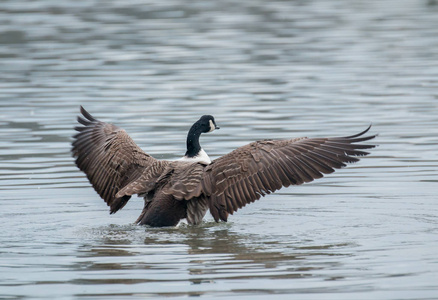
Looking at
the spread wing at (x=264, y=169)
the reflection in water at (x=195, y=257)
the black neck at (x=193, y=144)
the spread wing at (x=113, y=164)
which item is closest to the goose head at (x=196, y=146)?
the black neck at (x=193, y=144)

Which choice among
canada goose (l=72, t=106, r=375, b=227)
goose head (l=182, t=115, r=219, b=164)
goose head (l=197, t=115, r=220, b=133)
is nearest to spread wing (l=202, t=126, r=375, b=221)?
canada goose (l=72, t=106, r=375, b=227)

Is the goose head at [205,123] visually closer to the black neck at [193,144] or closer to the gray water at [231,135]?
the black neck at [193,144]

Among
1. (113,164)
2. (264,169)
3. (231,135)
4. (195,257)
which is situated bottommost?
(231,135)

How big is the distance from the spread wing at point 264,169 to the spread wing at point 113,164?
974mm

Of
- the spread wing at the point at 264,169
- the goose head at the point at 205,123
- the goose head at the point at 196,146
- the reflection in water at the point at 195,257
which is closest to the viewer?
the reflection in water at the point at 195,257

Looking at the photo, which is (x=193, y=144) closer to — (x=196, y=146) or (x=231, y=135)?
(x=196, y=146)

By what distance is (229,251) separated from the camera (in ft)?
32.2

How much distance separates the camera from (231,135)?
1647cm

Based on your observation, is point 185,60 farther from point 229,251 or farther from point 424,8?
point 229,251

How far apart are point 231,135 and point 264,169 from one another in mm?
5666

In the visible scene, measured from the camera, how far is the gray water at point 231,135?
8820 millimetres

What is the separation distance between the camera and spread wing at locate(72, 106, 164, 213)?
38.5 feet

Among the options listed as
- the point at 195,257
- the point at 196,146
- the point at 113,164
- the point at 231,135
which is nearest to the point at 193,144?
the point at 196,146

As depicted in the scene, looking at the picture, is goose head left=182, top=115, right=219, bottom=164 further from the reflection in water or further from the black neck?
the reflection in water
